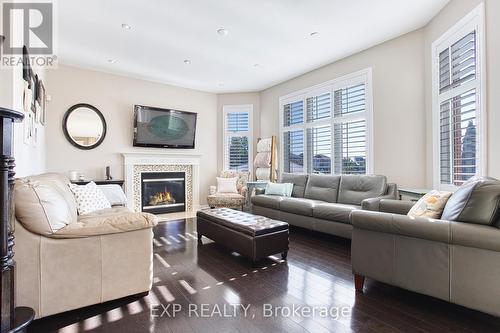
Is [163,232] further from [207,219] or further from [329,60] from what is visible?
[329,60]

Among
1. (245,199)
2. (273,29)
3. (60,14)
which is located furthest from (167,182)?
(273,29)

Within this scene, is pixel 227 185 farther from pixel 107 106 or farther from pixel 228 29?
pixel 228 29

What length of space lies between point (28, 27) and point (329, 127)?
457 centimetres

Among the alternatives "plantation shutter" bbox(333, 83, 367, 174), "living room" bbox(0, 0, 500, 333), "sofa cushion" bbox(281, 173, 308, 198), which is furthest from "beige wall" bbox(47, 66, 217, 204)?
"plantation shutter" bbox(333, 83, 367, 174)

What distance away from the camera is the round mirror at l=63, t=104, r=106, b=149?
4781 millimetres

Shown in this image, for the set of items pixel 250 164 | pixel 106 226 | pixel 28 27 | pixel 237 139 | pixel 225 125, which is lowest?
pixel 106 226

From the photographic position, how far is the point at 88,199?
306cm

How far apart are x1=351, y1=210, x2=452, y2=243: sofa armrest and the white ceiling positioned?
2480 mm

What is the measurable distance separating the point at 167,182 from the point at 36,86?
3.13 metres

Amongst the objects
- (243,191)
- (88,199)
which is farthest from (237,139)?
(88,199)

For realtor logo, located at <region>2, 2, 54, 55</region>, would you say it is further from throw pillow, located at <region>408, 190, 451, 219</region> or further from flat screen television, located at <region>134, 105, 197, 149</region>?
throw pillow, located at <region>408, 190, 451, 219</region>

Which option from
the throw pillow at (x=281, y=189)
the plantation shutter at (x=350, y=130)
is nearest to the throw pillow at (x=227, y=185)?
the throw pillow at (x=281, y=189)

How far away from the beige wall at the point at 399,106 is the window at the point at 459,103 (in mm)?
290

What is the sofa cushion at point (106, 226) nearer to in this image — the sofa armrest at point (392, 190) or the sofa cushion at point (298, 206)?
the sofa cushion at point (298, 206)
